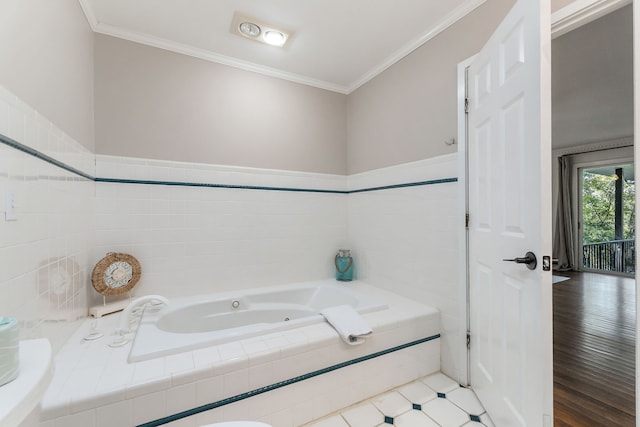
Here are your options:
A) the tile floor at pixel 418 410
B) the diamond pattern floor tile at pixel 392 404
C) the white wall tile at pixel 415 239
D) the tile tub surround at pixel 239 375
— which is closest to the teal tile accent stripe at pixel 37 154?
the tile tub surround at pixel 239 375

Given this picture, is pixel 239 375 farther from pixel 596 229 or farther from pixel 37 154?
pixel 596 229

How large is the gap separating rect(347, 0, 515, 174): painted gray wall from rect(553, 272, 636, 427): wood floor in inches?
64.1

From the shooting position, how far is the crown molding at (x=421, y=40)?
1.78 m

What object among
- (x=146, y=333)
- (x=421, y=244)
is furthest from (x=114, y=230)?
(x=421, y=244)

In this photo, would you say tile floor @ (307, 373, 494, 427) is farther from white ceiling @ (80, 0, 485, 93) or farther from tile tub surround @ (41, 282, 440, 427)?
white ceiling @ (80, 0, 485, 93)

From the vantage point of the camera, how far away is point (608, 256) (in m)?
5.25

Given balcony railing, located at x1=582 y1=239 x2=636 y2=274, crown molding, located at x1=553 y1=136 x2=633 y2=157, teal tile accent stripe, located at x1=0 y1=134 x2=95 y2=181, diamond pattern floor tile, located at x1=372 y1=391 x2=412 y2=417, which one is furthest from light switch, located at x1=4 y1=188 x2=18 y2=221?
balcony railing, located at x1=582 y1=239 x2=636 y2=274

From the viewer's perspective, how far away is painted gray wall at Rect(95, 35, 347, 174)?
79.7 inches

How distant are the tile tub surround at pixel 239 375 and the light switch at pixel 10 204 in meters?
0.66

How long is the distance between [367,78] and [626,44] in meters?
1.96

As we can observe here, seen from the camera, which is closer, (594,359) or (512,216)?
(512,216)

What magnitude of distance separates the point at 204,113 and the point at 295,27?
3.15ft

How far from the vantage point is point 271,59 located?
2385mm

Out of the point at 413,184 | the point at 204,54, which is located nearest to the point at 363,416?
the point at 413,184
